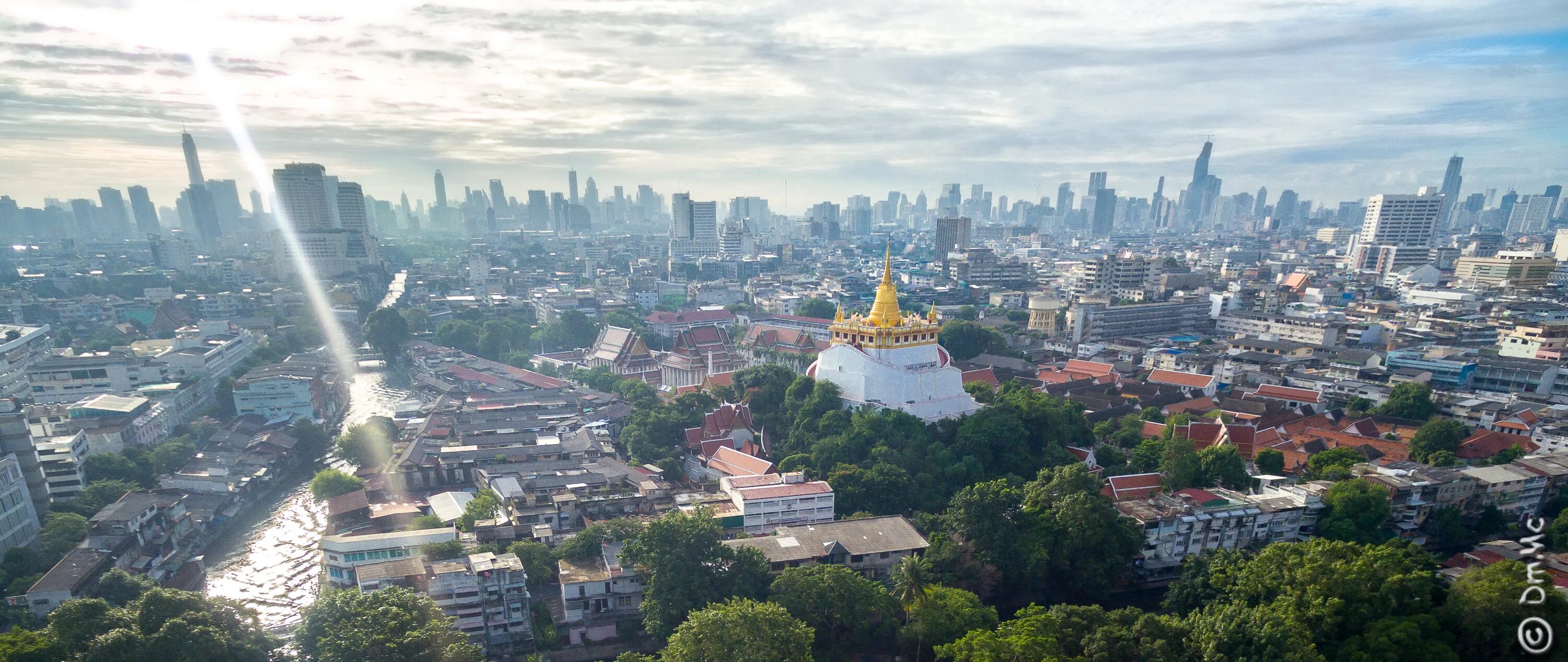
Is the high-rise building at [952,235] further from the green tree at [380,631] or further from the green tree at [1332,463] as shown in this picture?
the green tree at [380,631]

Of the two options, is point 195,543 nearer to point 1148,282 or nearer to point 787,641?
point 787,641

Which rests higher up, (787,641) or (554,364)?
(787,641)

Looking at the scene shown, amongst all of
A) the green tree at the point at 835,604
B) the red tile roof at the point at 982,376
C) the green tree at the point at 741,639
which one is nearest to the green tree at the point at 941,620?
the green tree at the point at 835,604

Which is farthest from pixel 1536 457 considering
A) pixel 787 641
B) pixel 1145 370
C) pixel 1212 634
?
pixel 787 641

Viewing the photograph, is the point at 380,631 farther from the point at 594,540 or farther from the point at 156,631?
the point at 594,540

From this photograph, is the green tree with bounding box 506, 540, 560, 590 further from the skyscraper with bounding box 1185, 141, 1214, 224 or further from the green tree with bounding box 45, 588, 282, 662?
the skyscraper with bounding box 1185, 141, 1214, 224
